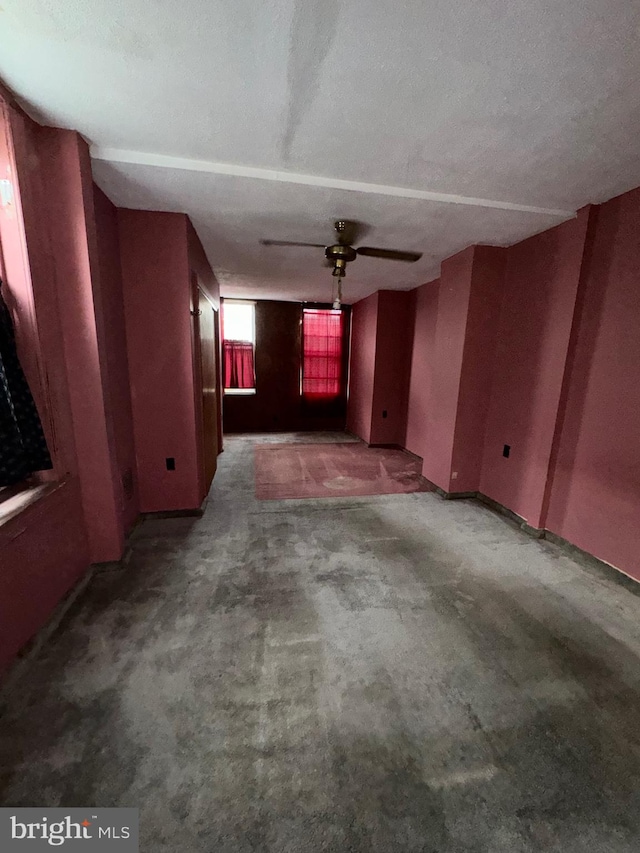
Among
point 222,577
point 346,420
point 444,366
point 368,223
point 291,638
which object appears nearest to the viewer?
point 291,638

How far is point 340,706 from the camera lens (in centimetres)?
133

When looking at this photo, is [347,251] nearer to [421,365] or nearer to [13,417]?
[13,417]

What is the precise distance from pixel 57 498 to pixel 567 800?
2.55 meters

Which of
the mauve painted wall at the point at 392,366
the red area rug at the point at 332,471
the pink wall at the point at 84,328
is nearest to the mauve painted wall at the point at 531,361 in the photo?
the red area rug at the point at 332,471

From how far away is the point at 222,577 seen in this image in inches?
83.3

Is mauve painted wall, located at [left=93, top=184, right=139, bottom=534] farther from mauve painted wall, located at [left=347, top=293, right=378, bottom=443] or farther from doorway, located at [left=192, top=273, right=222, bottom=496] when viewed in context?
mauve painted wall, located at [left=347, top=293, right=378, bottom=443]

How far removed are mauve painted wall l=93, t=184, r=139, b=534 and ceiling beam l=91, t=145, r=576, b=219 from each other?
441mm

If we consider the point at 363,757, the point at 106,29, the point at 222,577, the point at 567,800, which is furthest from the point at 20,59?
the point at 567,800

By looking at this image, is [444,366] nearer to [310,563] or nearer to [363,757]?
[310,563]

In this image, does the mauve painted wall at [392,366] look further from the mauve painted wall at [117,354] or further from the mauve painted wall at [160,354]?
the mauve painted wall at [117,354]

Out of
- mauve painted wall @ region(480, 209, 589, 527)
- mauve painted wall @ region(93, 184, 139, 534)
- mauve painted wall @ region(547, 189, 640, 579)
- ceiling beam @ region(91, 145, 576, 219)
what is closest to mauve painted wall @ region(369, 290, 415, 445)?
mauve painted wall @ region(480, 209, 589, 527)

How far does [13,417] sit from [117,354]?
964mm

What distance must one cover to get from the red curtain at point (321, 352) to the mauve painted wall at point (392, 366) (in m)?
1.35

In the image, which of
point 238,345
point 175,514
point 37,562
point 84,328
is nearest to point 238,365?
point 238,345
